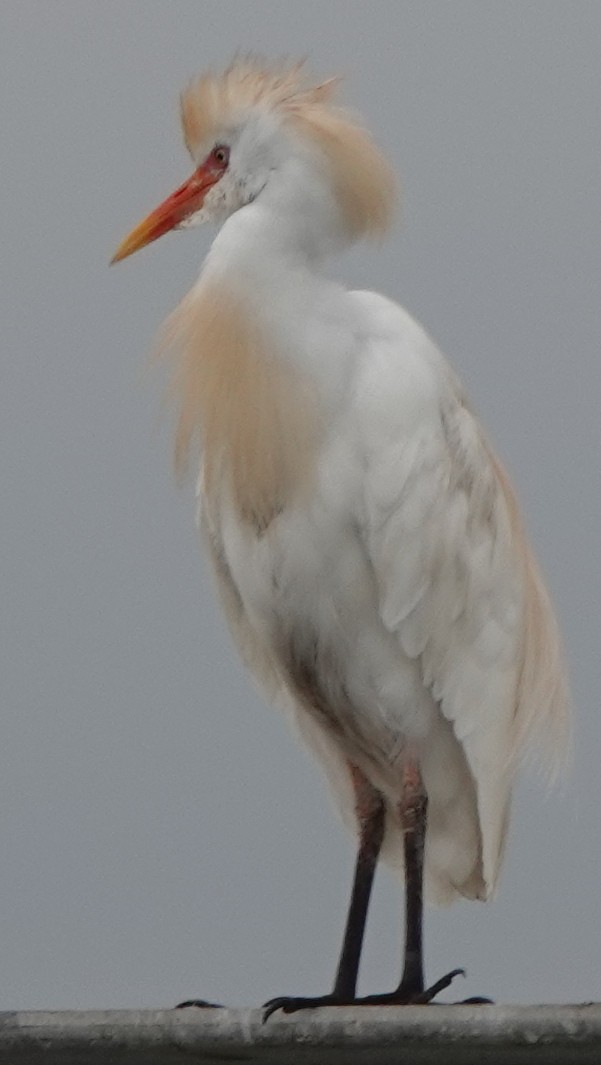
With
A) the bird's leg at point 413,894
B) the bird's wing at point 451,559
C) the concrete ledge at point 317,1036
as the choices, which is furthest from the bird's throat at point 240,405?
the concrete ledge at point 317,1036

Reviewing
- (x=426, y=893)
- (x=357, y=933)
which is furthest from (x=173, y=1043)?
(x=426, y=893)

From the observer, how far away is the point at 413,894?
314 cm

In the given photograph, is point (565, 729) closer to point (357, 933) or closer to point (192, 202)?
point (357, 933)

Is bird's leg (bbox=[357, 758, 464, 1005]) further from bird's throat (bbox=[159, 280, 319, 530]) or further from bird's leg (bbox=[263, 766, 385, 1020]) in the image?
bird's throat (bbox=[159, 280, 319, 530])

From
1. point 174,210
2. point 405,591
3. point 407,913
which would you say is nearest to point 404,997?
point 407,913

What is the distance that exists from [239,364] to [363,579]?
1.25 ft

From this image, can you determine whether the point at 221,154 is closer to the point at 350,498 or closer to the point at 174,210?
the point at 174,210

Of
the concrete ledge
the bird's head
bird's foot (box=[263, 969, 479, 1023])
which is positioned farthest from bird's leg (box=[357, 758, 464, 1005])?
the bird's head

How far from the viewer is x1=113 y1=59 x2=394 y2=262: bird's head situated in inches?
126

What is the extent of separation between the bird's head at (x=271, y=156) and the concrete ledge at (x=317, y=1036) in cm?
119

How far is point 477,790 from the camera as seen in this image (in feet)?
10.5

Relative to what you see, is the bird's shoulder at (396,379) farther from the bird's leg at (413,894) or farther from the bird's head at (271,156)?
the bird's leg at (413,894)

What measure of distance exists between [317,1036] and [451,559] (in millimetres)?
815

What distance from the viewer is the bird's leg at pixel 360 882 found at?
3186 millimetres
